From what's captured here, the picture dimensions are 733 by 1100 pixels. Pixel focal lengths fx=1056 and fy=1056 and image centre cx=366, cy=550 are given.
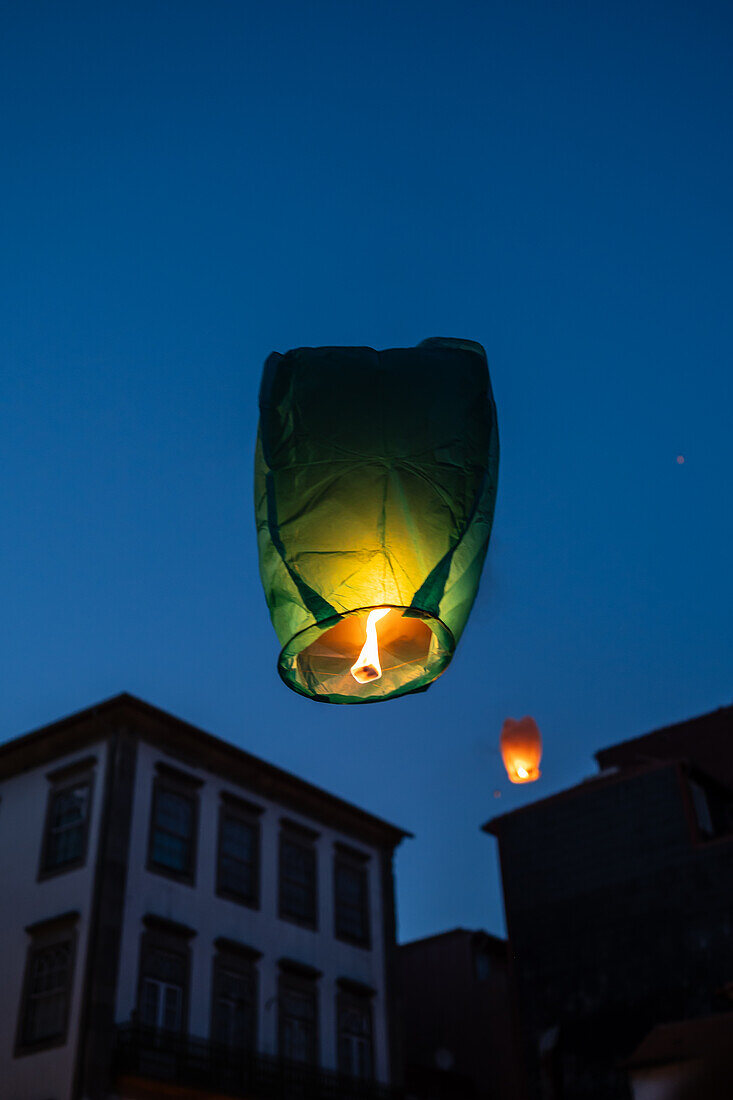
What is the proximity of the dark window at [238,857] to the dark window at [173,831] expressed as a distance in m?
0.79

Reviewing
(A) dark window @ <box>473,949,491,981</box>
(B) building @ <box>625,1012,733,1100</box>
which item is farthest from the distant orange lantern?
(A) dark window @ <box>473,949,491,981</box>

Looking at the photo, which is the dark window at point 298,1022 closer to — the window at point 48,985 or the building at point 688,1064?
the window at point 48,985

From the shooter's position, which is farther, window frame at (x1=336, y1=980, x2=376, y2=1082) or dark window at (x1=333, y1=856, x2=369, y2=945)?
dark window at (x1=333, y1=856, x2=369, y2=945)

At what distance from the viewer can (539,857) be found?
2300 cm

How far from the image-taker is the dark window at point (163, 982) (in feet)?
57.0

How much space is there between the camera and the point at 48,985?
17.2 m

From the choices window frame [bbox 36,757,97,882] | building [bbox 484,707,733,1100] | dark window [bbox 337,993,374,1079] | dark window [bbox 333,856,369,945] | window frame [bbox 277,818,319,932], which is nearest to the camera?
window frame [bbox 36,757,97,882]

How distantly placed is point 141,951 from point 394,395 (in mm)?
16578

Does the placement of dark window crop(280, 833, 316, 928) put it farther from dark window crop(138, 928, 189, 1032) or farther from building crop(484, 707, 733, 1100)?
building crop(484, 707, 733, 1100)

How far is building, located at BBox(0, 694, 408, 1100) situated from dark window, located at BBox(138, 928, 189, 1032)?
3cm

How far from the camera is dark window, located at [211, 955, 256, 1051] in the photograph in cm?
1855

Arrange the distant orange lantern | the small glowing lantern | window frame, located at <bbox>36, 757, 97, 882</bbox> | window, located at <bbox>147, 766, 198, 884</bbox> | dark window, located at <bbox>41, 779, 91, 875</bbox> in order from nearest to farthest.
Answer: the small glowing lantern < the distant orange lantern < window frame, located at <bbox>36, 757, 97, 882</bbox> < dark window, located at <bbox>41, 779, 91, 875</bbox> < window, located at <bbox>147, 766, 198, 884</bbox>

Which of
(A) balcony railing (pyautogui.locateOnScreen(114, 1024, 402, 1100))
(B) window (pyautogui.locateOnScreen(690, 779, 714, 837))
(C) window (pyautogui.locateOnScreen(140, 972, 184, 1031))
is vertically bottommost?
(A) balcony railing (pyautogui.locateOnScreen(114, 1024, 402, 1100))

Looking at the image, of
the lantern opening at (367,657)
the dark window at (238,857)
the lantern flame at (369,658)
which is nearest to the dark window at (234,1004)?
the dark window at (238,857)
